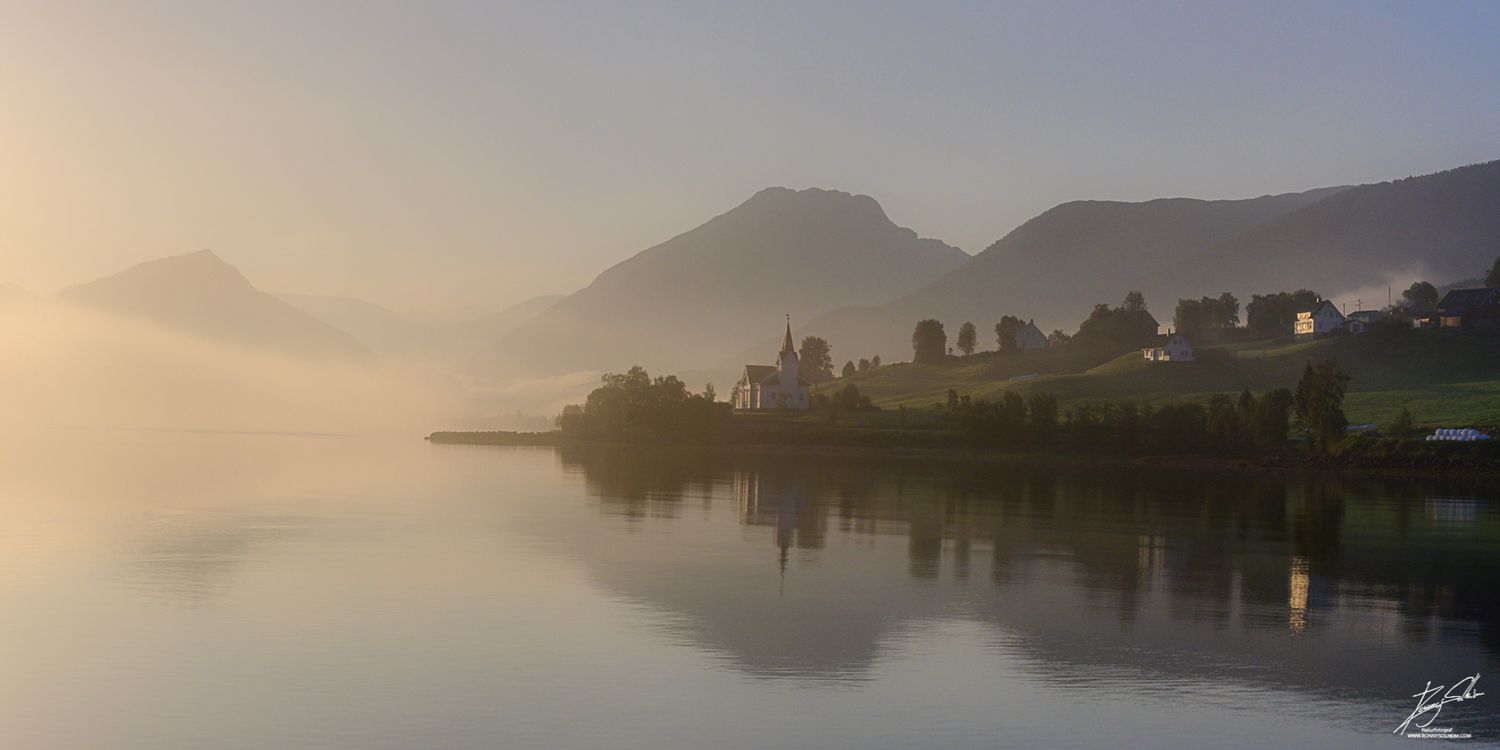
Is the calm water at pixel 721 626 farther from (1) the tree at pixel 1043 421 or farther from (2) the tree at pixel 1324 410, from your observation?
(1) the tree at pixel 1043 421

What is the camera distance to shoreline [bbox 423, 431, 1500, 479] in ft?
405

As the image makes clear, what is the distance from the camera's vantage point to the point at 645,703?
27.3 meters

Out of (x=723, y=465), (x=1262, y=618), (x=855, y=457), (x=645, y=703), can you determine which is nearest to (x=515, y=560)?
(x=645, y=703)

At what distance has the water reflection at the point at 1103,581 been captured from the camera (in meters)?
32.8

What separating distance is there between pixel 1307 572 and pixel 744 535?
23.2 metres

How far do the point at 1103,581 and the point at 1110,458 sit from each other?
99.8m

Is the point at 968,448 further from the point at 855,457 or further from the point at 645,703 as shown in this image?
the point at 645,703

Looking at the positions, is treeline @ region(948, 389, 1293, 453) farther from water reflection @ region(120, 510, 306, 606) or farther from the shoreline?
water reflection @ region(120, 510, 306, 606)

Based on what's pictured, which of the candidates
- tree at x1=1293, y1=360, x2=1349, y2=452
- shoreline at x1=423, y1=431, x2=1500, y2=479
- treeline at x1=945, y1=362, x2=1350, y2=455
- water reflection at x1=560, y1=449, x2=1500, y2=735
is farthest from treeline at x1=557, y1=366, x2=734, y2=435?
water reflection at x1=560, y1=449, x2=1500, y2=735

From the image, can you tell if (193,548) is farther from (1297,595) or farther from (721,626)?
(1297,595)

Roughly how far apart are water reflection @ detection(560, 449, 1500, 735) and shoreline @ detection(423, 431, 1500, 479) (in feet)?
Answer: 123

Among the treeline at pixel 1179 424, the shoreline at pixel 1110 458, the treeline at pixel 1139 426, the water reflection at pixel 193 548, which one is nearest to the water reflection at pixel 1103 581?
the water reflection at pixel 193 548

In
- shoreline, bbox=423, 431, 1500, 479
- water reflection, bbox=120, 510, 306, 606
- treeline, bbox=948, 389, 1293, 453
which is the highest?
treeline, bbox=948, 389, 1293, 453

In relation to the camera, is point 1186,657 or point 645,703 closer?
point 645,703
